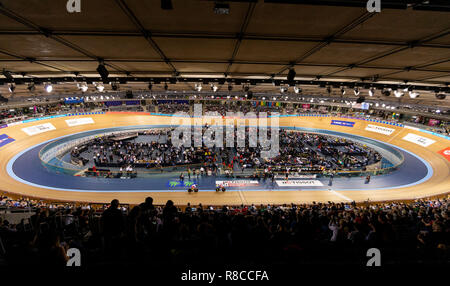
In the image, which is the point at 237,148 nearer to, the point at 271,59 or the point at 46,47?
the point at 271,59

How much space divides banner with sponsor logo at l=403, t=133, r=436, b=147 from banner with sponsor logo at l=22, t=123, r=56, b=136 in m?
49.9

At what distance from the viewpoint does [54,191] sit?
1432 centimetres

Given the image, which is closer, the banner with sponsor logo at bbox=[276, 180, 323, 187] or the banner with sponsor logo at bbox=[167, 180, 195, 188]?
the banner with sponsor logo at bbox=[167, 180, 195, 188]

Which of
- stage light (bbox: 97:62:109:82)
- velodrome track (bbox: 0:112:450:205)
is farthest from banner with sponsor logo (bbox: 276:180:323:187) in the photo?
stage light (bbox: 97:62:109:82)

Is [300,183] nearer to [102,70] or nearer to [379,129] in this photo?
[102,70]

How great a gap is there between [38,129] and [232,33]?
3267 centimetres

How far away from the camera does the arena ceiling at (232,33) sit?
2.96 meters

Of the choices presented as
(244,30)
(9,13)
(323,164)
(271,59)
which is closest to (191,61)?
(271,59)

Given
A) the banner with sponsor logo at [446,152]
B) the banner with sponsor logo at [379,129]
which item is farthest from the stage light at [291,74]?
the banner with sponsor logo at [379,129]

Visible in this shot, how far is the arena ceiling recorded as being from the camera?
2961mm

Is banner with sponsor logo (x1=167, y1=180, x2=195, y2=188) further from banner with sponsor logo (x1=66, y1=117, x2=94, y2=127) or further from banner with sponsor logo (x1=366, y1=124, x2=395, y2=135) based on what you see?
banner with sponsor logo (x1=366, y1=124, x2=395, y2=135)

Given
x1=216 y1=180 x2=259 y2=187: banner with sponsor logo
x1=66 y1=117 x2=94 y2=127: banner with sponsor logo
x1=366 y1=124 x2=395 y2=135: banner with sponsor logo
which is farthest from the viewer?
x1=366 y1=124 x2=395 y2=135: banner with sponsor logo

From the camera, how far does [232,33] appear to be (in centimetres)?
398

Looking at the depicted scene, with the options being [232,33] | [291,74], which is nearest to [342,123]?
[291,74]
